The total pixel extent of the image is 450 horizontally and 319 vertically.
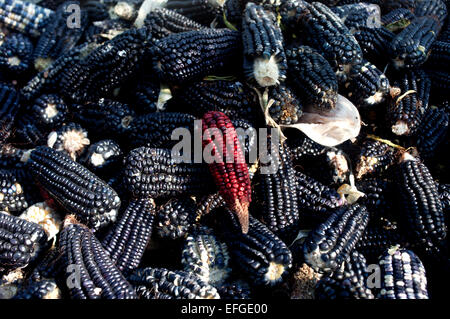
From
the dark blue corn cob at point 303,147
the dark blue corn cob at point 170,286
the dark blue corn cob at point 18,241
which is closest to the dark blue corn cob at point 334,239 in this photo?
the dark blue corn cob at point 303,147

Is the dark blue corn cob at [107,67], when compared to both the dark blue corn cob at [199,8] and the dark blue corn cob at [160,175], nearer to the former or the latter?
the dark blue corn cob at [199,8]

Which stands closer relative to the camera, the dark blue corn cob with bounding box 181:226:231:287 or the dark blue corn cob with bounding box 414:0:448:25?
the dark blue corn cob with bounding box 181:226:231:287

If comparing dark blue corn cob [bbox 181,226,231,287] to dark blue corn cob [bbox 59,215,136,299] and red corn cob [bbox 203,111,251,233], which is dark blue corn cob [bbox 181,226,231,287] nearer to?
red corn cob [bbox 203,111,251,233]

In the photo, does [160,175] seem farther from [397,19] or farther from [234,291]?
[397,19]

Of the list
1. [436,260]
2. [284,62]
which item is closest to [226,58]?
[284,62]

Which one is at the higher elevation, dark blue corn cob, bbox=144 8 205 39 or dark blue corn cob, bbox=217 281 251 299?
dark blue corn cob, bbox=144 8 205 39

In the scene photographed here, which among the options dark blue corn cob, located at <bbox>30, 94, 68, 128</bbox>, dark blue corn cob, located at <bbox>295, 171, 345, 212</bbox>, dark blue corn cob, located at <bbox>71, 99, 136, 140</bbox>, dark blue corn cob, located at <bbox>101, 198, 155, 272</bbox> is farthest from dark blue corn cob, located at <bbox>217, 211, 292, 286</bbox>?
dark blue corn cob, located at <bbox>30, 94, 68, 128</bbox>

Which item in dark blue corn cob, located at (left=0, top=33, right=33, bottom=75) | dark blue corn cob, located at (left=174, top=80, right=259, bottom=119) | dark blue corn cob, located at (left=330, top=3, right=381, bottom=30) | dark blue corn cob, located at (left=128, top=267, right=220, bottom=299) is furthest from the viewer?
dark blue corn cob, located at (left=0, top=33, right=33, bottom=75)
